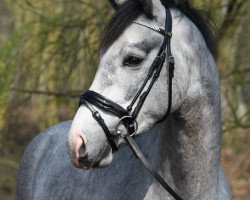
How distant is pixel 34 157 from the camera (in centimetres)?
660

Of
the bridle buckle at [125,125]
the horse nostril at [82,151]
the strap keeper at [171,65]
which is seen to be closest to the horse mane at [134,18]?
the strap keeper at [171,65]

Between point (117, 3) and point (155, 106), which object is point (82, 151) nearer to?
point (155, 106)

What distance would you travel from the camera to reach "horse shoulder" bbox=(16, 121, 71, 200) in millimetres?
6379

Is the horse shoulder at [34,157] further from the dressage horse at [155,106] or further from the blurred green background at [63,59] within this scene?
the blurred green background at [63,59]

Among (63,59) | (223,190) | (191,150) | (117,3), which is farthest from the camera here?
(63,59)

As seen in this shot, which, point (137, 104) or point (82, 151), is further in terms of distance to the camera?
point (137, 104)

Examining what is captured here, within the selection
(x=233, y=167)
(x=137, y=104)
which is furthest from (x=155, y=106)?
(x=233, y=167)

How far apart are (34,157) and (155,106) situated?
2.63 metres

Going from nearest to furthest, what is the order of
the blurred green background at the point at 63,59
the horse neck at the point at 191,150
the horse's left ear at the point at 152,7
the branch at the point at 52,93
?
the horse's left ear at the point at 152,7 → the horse neck at the point at 191,150 → the blurred green background at the point at 63,59 → the branch at the point at 52,93

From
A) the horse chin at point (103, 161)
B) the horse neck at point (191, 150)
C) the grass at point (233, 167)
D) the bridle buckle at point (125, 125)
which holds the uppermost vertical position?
the bridle buckle at point (125, 125)

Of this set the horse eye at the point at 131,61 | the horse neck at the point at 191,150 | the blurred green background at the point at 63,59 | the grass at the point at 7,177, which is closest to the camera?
the horse eye at the point at 131,61

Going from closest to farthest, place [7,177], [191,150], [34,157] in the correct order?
[191,150], [34,157], [7,177]

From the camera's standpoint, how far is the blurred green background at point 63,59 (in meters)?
9.70

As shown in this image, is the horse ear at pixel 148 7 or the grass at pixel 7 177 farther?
the grass at pixel 7 177
